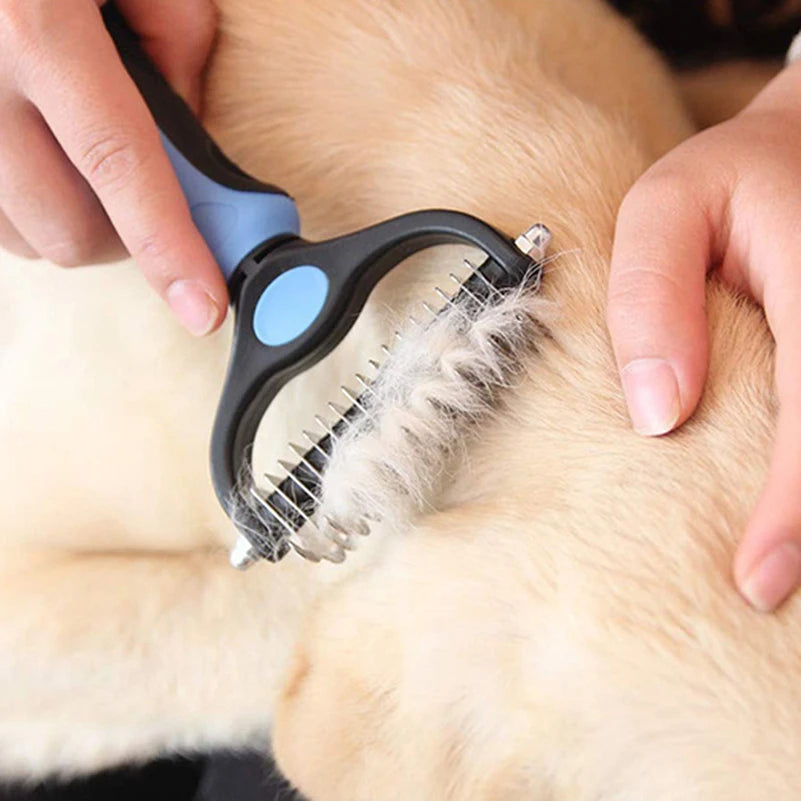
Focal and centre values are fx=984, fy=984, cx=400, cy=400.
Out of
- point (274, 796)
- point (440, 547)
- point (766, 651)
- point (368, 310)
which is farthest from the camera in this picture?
point (274, 796)

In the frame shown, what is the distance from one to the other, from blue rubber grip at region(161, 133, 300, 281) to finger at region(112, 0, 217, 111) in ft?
0.26

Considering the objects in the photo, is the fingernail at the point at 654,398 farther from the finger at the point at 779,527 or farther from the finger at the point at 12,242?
the finger at the point at 12,242

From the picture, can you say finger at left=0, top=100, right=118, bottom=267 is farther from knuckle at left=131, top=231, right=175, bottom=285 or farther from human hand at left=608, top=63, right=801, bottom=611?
human hand at left=608, top=63, right=801, bottom=611

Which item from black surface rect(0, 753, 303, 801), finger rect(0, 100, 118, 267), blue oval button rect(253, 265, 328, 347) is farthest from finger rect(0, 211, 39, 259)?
black surface rect(0, 753, 303, 801)

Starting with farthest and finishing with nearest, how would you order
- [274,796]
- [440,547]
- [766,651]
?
[274,796] < [440,547] < [766,651]

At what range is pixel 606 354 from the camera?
57 cm

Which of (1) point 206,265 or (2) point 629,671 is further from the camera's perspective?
(1) point 206,265

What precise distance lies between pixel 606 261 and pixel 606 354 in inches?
2.7

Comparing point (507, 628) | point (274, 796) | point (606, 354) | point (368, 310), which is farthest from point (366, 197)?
point (274, 796)

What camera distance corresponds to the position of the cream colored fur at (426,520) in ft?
1.53

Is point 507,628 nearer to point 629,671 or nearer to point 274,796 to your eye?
point 629,671

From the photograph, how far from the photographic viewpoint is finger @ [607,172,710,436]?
0.51 meters

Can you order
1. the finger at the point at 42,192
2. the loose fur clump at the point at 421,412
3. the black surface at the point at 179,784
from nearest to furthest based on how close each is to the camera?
the loose fur clump at the point at 421,412 → the finger at the point at 42,192 → the black surface at the point at 179,784

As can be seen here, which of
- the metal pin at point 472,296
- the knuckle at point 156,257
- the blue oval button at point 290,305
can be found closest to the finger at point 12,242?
the knuckle at point 156,257
